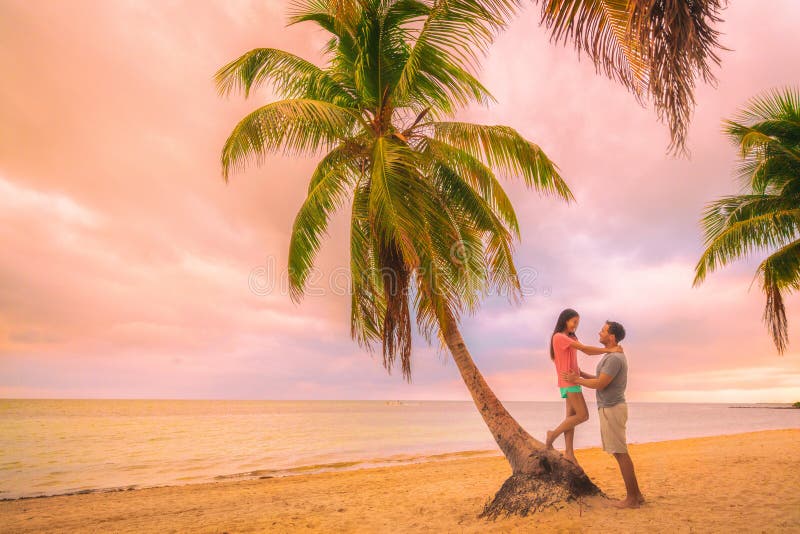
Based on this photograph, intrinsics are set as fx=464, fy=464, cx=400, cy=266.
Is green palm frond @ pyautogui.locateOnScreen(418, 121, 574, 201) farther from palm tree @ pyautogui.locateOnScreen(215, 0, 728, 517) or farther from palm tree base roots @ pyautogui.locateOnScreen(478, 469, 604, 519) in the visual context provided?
palm tree base roots @ pyautogui.locateOnScreen(478, 469, 604, 519)

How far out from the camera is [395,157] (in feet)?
20.4

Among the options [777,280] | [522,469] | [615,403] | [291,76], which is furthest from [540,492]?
[777,280]

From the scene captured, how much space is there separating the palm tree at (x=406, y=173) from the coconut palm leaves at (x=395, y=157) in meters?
0.02

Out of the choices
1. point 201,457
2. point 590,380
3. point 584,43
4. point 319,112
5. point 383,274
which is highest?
point 319,112

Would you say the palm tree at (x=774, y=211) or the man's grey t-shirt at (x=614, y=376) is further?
the palm tree at (x=774, y=211)

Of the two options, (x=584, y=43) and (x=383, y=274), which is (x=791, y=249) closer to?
(x=383, y=274)

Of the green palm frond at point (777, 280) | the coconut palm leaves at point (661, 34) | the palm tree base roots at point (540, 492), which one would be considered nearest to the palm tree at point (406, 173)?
the palm tree base roots at point (540, 492)

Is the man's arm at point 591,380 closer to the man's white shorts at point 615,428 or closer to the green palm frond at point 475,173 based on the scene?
the man's white shorts at point 615,428

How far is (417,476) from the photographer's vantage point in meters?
11.1

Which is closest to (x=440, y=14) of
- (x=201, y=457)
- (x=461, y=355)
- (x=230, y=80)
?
(x=230, y=80)

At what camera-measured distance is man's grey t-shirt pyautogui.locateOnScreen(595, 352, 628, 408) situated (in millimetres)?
5195

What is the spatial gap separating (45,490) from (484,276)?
12382mm

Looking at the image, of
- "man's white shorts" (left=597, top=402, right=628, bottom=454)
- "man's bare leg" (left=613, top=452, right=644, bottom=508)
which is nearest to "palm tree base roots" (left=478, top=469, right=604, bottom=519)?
"man's bare leg" (left=613, top=452, right=644, bottom=508)

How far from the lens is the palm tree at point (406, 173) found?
6.00 m
